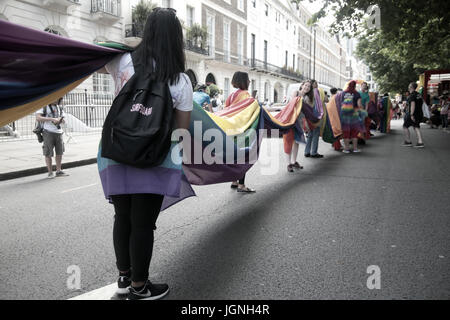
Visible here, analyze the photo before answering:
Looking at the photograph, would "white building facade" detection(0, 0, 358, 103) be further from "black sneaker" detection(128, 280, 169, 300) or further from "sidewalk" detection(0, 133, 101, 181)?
"black sneaker" detection(128, 280, 169, 300)

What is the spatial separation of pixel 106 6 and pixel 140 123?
65.8 feet

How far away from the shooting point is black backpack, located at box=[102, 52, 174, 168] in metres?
2.27

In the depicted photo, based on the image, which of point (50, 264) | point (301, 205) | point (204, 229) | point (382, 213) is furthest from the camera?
point (301, 205)

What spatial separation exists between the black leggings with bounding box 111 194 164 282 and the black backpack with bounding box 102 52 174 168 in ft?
0.95

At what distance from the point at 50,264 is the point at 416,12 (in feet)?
44.6

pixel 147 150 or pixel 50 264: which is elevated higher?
pixel 147 150

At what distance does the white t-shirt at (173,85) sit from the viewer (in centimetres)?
242

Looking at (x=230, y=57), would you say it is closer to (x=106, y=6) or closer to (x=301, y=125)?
(x=106, y=6)

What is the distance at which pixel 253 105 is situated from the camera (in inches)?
207

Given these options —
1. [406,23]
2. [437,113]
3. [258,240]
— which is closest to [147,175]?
[258,240]

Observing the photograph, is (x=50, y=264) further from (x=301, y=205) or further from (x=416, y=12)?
(x=416, y=12)

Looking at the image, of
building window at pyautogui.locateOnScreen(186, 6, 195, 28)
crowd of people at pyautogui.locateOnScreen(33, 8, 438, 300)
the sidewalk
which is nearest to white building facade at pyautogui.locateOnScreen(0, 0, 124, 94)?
the sidewalk
